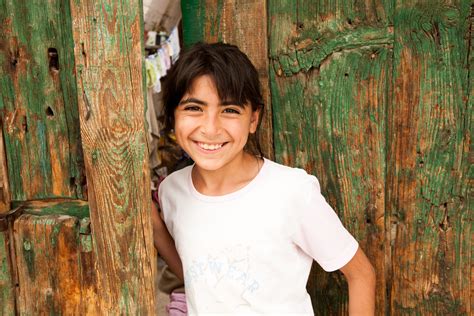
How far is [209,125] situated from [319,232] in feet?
1.53

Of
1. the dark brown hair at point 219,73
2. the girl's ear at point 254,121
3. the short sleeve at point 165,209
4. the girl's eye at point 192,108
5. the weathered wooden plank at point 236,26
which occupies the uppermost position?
the weathered wooden plank at point 236,26

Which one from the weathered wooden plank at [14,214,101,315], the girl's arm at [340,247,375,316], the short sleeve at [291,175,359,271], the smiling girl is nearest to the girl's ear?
the smiling girl

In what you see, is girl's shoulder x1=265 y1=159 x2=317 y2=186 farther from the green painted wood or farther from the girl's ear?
the green painted wood

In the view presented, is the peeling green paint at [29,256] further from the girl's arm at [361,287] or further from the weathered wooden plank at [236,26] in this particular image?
the girl's arm at [361,287]

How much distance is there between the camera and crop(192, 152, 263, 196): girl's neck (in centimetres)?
164

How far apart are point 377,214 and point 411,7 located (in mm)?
694

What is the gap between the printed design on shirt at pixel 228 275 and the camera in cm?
157

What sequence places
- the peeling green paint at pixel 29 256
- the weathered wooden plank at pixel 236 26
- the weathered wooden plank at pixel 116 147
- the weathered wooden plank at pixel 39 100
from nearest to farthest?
the weathered wooden plank at pixel 116 147 < the weathered wooden plank at pixel 39 100 < the peeling green paint at pixel 29 256 < the weathered wooden plank at pixel 236 26

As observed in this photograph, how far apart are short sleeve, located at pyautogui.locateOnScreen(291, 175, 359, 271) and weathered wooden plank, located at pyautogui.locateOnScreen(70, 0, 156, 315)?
0.46 metres

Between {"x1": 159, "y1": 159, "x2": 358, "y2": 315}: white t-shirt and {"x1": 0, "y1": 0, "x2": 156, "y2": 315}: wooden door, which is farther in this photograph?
{"x1": 159, "y1": 159, "x2": 358, "y2": 315}: white t-shirt

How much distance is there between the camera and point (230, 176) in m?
1.65

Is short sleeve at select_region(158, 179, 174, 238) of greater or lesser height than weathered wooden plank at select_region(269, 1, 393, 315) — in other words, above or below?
below

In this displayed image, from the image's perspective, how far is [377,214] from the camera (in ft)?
5.76

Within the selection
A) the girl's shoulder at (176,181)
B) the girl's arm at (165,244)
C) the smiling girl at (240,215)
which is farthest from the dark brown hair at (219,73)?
the girl's arm at (165,244)
